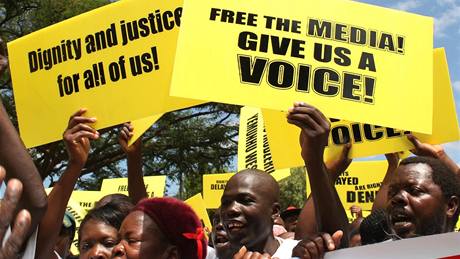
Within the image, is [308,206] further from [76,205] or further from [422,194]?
[76,205]

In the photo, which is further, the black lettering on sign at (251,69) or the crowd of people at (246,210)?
the black lettering on sign at (251,69)

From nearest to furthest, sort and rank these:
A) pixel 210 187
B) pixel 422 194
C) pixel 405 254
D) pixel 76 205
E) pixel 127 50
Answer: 1. pixel 405 254
2. pixel 422 194
3. pixel 127 50
4. pixel 76 205
5. pixel 210 187

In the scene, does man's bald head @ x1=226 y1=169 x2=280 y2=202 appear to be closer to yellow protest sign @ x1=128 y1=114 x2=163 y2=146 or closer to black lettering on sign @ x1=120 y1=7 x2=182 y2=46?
yellow protest sign @ x1=128 y1=114 x2=163 y2=146

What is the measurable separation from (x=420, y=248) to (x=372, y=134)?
1347 millimetres

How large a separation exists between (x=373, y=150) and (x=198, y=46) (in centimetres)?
121

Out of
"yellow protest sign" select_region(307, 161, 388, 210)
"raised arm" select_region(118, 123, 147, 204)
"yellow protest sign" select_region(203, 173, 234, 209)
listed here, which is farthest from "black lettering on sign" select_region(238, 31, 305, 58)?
"yellow protest sign" select_region(203, 173, 234, 209)

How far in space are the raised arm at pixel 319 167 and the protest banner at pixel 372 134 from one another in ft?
2.19

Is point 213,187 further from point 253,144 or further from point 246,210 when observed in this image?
point 246,210

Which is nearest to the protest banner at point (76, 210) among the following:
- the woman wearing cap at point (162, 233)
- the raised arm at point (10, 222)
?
the woman wearing cap at point (162, 233)

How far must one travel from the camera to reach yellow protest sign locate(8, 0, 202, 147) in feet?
11.4

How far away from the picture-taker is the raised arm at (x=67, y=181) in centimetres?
290

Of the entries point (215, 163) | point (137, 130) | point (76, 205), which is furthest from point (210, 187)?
point (215, 163)

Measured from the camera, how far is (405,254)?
242 cm

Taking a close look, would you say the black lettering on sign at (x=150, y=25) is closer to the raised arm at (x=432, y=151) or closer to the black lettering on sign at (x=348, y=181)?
the raised arm at (x=432, y=151)
